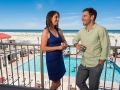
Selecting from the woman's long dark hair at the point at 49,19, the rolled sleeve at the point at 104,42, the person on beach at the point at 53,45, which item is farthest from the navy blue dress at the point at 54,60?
the rolled sleeve at the point at 104,42

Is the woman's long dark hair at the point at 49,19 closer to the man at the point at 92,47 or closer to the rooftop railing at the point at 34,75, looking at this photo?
the man at the point at 92,47

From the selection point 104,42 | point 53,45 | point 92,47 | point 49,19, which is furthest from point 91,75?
point 49,19

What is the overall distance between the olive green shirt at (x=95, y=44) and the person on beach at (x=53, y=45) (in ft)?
1.02

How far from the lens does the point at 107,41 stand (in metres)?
1.70

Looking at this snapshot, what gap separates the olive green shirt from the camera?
1.69 metres

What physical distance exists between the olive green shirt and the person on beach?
311 mm

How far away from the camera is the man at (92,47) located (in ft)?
5.59

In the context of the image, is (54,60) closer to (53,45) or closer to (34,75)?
(53,45)

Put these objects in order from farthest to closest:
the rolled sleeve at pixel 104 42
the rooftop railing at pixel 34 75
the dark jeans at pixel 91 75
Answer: the rooftop railing at pixel 34 75 < the dark jeans at pixel 91 75 < the rolled sleeve at pixel 104 42

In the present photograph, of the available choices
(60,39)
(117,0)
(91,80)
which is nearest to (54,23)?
(60,39)

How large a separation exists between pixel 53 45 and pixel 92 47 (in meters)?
0.54

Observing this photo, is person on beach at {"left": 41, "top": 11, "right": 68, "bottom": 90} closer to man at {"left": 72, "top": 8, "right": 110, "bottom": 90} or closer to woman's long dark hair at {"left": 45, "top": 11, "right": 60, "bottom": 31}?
woman's long dark hair at {"left": 45, "top": 11, "right": 60, "bottom": 31}

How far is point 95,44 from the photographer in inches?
69.2

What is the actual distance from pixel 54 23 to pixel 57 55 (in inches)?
18.4
